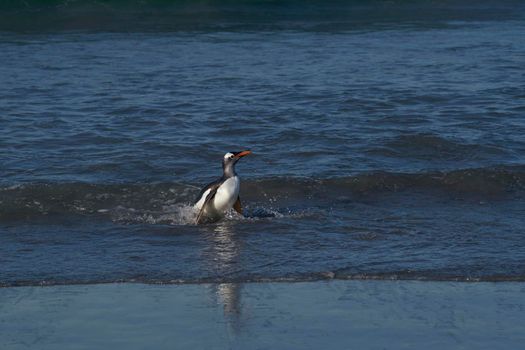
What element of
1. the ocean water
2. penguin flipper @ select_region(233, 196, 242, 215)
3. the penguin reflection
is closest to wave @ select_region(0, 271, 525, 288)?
the ocean water

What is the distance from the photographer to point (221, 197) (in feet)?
35.7

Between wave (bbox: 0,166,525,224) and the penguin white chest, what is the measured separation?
265 mm

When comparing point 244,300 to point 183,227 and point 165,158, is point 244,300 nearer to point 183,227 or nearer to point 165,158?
point 183,227

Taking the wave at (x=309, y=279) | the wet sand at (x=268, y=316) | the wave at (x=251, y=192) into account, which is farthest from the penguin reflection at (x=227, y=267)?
the wave at (x=251, y=192)

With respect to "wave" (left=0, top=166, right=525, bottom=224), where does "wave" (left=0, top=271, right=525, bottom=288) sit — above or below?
above

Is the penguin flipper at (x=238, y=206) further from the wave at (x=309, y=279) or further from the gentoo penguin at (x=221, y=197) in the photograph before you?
the wave at (x=309, y=279)

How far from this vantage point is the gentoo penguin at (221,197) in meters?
10.8

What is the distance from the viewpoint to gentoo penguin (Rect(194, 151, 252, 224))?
10836 mm

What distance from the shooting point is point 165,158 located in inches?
525

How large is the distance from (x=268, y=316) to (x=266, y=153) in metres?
6.11

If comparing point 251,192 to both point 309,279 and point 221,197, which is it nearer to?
point 221,197

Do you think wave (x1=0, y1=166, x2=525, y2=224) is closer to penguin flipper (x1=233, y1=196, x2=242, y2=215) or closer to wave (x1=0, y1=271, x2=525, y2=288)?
penguin flipper (x1=233, y1=196, x2=242, y2=215)

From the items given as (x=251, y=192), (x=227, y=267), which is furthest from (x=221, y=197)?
(x=227, y=267)

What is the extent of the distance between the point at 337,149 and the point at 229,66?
7055mm
